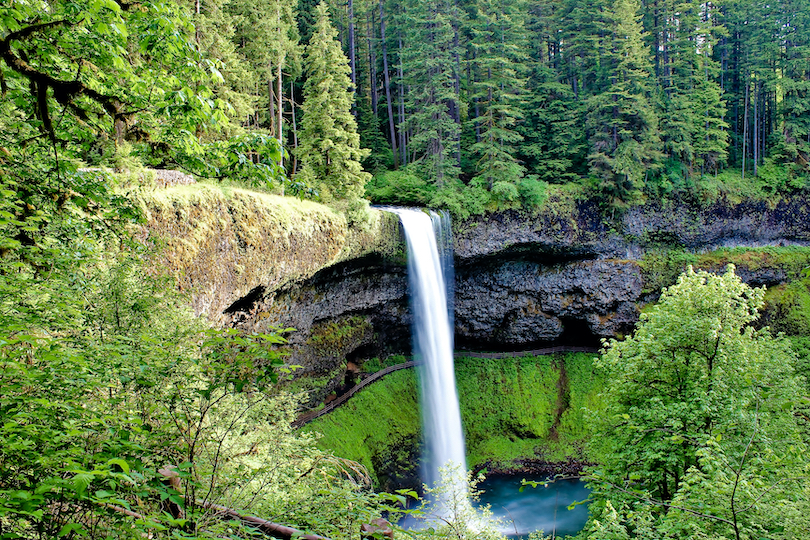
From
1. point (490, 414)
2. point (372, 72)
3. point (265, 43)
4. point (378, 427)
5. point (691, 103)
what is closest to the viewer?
point (265, 43)

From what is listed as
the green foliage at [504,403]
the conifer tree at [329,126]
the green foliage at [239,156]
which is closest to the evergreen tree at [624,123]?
the green foliage at [504,403]

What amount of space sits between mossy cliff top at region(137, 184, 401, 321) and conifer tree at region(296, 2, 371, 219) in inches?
85.3

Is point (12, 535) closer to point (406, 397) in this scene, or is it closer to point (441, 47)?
point (406, 397)

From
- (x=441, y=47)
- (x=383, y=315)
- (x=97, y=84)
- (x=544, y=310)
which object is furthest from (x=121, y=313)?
(x=441, y=47)

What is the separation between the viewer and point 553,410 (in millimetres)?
23344

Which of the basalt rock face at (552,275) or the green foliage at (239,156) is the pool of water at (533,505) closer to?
the basalt rock face at (552,275)

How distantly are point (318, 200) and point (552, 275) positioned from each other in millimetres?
13612

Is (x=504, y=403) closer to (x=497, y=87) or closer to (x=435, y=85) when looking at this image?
(x=497, y=87)

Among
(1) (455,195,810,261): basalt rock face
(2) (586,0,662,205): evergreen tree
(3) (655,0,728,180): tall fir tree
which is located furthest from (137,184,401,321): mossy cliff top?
(3) (655,0,728,180): tall fir tree

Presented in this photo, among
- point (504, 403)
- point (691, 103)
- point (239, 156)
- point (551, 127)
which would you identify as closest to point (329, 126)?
point (239, 156)

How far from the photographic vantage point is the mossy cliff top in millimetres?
9250

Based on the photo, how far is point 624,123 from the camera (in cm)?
2311

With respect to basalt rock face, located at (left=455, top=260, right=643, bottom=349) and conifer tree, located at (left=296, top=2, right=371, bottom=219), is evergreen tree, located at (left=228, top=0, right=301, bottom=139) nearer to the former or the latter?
conifer tree, located at (left=296, top=2, right=371, bottom=219)

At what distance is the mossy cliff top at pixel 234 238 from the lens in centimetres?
925
